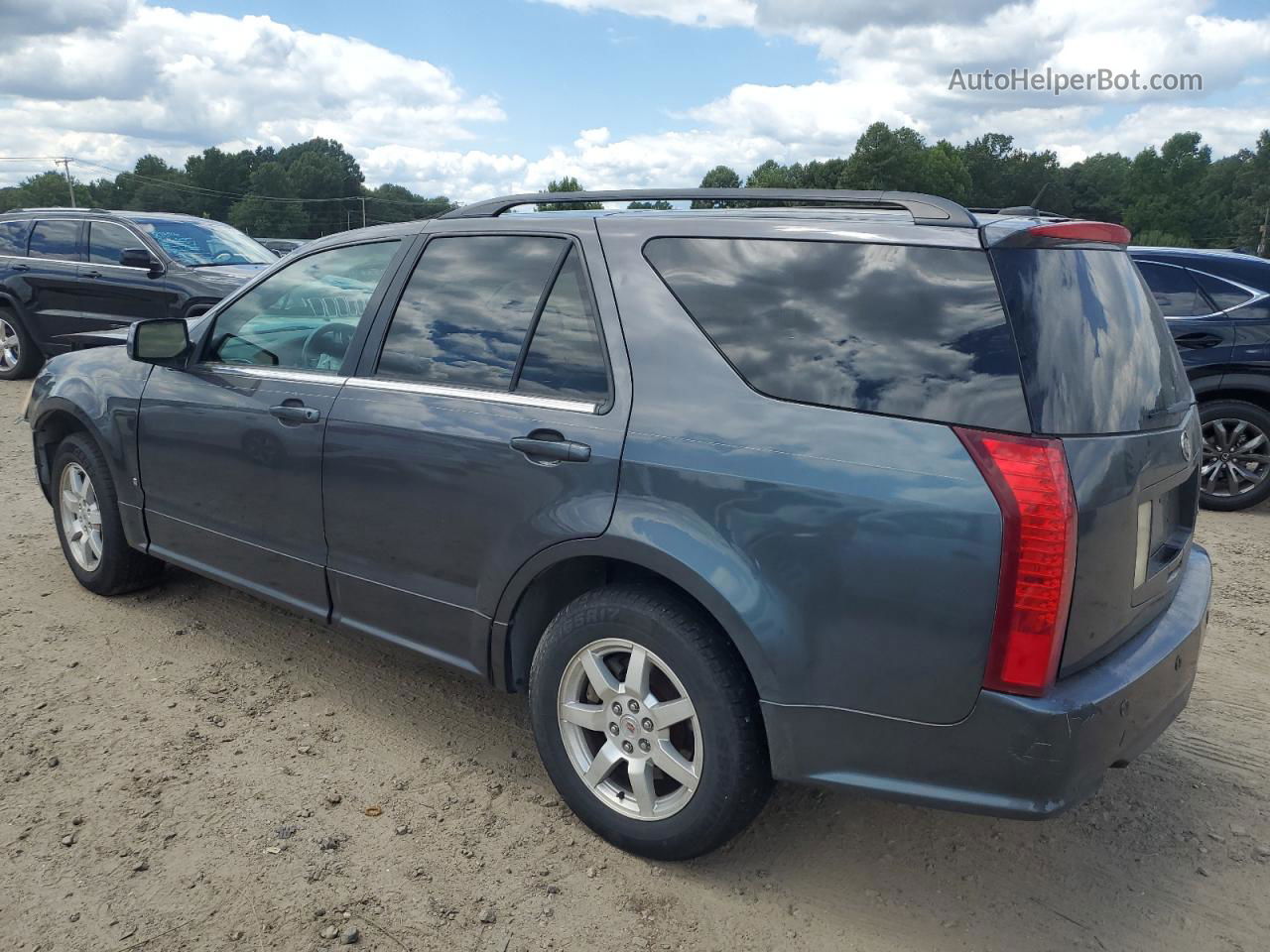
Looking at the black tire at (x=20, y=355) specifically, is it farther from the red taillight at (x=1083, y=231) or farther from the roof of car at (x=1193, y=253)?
the red taillight at (x=1083, y=231)

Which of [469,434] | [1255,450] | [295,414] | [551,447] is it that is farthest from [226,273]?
[1255,450]

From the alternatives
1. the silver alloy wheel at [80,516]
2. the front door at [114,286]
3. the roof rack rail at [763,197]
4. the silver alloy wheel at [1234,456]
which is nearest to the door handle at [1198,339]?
the silver alloy wheel at [1234,456]

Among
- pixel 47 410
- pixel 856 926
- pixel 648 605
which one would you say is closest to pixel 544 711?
pixel 648 605

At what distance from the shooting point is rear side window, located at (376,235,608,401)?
9.71ft

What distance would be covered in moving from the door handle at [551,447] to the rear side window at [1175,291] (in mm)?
5934

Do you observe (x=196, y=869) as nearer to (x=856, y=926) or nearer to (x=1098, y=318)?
(x=856, y=926)

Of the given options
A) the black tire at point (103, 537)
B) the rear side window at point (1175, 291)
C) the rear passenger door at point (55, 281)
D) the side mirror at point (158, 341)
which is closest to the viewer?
the side mirror at point (158, 341)

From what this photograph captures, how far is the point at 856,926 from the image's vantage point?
2664 mm

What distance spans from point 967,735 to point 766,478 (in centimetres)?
75

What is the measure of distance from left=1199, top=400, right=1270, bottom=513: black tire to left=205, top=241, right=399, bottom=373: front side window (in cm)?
597

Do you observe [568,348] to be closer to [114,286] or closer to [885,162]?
[114,286]

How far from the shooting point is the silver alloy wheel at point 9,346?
11.3m

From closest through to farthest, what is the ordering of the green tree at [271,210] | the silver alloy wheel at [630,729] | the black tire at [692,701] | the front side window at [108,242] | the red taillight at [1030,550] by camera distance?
1. the red taillight at [1030,550]
2. the black tire at [692,701]
3. the silver alloy wheel at [630,729]
4. the front side window at [108,242]
5. the green tree at [271,210]

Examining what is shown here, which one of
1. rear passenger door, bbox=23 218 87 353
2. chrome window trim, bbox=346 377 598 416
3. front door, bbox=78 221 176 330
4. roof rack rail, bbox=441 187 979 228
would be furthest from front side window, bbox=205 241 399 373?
rear passenger door, bbox=23 218 87 353
